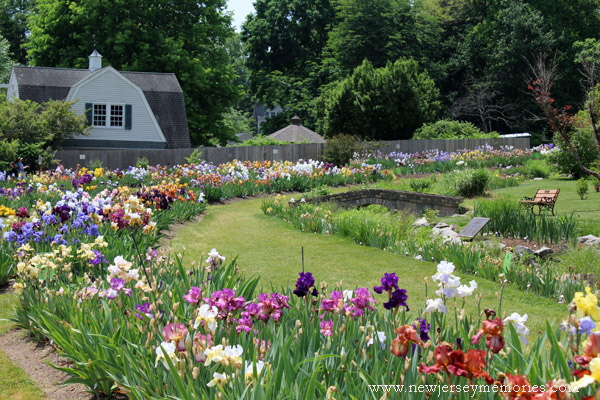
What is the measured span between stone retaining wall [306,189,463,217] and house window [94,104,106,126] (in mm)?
18174

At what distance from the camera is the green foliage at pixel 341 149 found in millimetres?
24484

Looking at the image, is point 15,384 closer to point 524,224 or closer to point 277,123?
point 524,224

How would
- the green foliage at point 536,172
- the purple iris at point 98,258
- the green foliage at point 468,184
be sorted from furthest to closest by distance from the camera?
the green foliage at point 536,172, the green foliage at point 468,184, the purple iris at point 98,258

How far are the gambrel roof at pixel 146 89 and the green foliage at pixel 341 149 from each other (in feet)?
33.4

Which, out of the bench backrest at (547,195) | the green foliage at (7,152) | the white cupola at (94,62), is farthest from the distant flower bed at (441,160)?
the white cupola at (94,62)

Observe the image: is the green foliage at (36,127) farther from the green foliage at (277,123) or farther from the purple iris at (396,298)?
the green foliage at (277,123)

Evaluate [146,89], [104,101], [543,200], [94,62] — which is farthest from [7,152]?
[543,200]

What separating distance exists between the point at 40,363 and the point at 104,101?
2620 cm

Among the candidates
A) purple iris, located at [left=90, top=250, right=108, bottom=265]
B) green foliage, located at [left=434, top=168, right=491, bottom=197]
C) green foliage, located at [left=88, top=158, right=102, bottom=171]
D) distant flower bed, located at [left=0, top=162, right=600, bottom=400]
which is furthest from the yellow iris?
green foliage, located at [left=88, top=158, right=102, bottom=171]

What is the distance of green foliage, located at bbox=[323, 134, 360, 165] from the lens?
24.5 metres

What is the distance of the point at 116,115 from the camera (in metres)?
29.7

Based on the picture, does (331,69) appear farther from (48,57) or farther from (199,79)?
(48,57)

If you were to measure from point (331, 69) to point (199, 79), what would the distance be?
13.8m

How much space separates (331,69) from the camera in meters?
46.1
